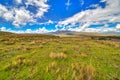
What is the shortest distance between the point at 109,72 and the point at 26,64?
7413 mm

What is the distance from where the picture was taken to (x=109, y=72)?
10.2 metres

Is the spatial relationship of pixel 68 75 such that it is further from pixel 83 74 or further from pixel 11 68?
pixel 11 68

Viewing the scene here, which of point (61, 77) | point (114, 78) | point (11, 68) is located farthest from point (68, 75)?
point (11, 68)

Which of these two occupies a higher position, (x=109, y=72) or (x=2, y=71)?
(x=2, y=71)

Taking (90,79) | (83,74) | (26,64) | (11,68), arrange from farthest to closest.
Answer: (26,64), (11,68), (83,74), (90,79)

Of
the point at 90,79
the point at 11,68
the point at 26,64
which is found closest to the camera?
the point at 90,79

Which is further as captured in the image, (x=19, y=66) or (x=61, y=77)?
(x=19, y=66)

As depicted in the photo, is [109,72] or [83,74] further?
[109,72]

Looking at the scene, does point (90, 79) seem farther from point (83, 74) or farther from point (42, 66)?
point (42, 66)

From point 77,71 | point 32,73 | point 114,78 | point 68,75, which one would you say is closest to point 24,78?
point 32,73

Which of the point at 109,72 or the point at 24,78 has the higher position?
the point at 24,78

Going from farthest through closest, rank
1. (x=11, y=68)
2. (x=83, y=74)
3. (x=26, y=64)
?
(x=26, y=64) < (x=11, y=68) < (x=83, y=74)

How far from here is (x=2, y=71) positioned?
9969 millimetres

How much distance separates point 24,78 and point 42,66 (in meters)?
2.64
